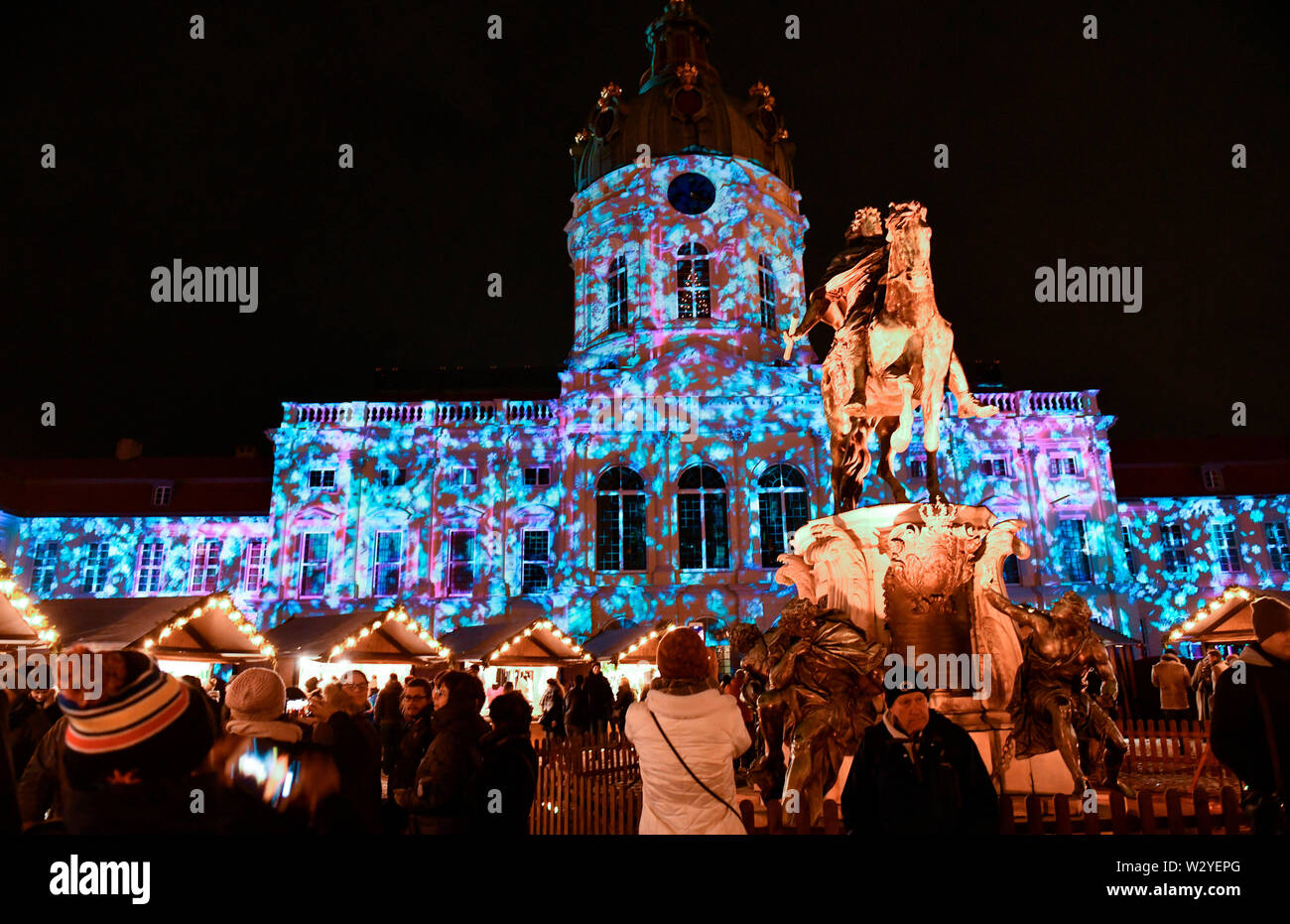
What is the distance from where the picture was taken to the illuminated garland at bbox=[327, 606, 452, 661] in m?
14.3

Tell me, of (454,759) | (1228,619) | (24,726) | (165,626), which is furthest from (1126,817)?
(1228,619)

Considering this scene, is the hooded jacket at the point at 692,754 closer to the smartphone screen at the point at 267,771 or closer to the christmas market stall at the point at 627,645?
the smartphone screen at the point at 267,771

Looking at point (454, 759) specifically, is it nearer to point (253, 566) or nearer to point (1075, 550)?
point (253, 566)

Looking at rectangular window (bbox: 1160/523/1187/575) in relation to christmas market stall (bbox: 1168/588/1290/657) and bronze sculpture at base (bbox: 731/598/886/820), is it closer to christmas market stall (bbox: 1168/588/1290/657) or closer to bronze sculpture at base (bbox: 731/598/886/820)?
christmas market stall (bbox: 1168/588/1290/657)

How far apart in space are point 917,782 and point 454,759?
87.3 inches

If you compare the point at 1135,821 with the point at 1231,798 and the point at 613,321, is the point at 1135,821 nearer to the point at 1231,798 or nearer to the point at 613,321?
the point at 1231,798

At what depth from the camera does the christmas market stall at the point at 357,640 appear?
14.0 meters

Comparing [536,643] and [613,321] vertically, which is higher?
[613,321]

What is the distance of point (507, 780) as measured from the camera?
418 centimetres

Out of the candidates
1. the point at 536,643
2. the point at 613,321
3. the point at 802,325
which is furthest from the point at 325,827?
the point at 613,321

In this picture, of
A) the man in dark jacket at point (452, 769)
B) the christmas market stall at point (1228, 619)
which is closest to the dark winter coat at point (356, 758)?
the man in dark jacket at point (452, 769)

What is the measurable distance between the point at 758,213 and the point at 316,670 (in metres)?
21.7

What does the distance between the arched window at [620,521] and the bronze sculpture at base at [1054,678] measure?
2026 cm
